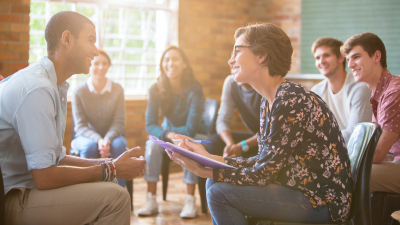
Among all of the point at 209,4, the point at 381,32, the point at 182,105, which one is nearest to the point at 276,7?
the point at 209,4

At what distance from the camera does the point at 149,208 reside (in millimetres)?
2781

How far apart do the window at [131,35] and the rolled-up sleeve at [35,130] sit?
293 centimetres

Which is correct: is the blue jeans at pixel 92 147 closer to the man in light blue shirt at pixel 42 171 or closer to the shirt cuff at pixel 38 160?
the man in light blue shirt at pixel 42 171

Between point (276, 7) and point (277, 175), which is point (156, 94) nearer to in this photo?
point (277, 175)

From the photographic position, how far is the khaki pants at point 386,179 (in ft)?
5.85

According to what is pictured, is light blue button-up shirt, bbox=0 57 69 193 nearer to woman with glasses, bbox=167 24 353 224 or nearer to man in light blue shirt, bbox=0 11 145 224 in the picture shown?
man in light blue shirt, bbox=0 11 145 224

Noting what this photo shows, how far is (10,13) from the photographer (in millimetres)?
2996

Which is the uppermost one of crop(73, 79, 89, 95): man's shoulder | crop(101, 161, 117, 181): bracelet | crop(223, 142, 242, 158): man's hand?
crop(73, 79, 89, 95): man's shoulder

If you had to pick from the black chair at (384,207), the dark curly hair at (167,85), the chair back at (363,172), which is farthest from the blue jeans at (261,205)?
the dark curly hair at (167,85)

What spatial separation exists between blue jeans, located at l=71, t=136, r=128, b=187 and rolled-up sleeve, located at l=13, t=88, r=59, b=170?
1440mm

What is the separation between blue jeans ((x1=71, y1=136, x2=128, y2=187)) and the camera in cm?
274

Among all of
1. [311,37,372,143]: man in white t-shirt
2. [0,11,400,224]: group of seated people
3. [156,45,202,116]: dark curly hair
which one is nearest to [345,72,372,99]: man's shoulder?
[311,37,372,143]: man in white t-shirt

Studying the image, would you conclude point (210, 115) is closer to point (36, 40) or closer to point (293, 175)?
point (293, 175)

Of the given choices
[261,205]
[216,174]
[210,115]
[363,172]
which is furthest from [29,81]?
[210,115]
